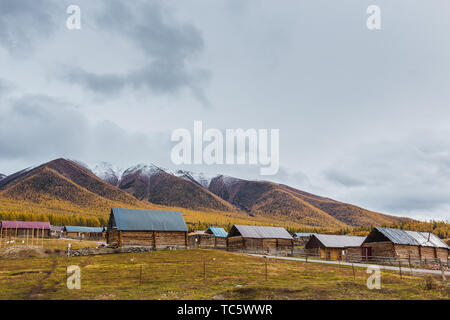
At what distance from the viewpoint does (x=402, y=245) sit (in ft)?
174

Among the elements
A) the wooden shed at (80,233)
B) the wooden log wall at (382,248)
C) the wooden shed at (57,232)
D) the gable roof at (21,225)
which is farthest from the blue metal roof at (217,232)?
the gable roof at (21,225)

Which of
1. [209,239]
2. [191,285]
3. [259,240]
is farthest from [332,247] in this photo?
[191,285]

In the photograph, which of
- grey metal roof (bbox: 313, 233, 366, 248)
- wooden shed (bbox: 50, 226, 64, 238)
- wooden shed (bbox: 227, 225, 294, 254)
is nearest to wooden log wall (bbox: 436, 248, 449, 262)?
grey metal roof (bbox: 313, 233, 366, 248)

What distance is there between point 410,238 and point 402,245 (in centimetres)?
326

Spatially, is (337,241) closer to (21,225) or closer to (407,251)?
(407,251)

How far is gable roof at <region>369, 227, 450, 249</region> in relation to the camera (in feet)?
175

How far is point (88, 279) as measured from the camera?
27531 mm

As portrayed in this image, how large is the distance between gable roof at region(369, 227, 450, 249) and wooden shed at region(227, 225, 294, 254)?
21.6 meters

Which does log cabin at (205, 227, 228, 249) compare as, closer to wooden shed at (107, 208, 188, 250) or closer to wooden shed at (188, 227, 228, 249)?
wooden shed at (188, 227, 228, 249)

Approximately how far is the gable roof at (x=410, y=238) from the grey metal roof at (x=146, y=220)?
3185 centimetres
